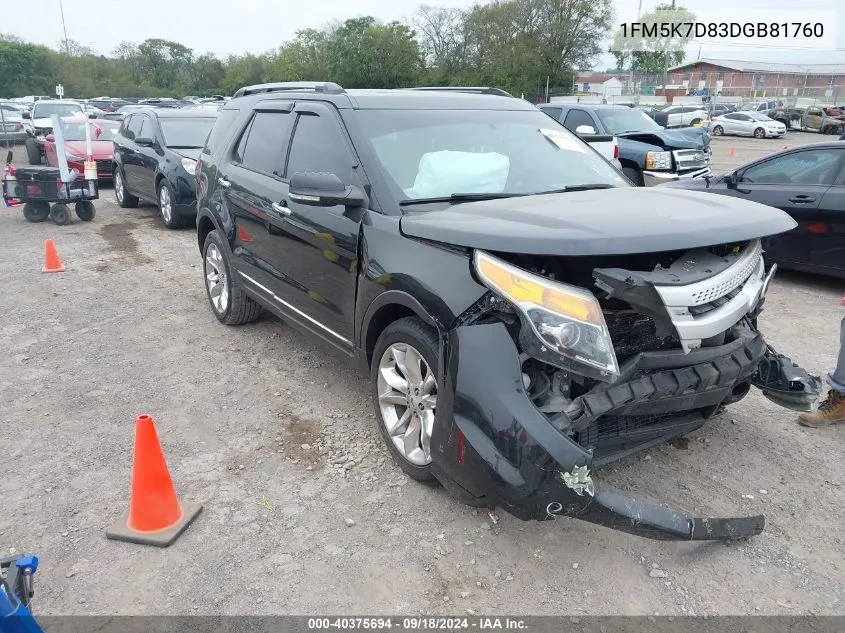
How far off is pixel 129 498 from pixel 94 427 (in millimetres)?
922

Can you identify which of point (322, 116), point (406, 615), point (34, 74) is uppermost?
point (34, 74)

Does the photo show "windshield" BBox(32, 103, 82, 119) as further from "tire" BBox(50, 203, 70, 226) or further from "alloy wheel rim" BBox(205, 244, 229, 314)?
"alloy wheel rim" BBox(205, 244, 229, 314)

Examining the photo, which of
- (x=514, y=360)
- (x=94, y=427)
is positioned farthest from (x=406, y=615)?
(x=94, y=427)

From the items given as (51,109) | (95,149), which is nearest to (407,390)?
(95,149)

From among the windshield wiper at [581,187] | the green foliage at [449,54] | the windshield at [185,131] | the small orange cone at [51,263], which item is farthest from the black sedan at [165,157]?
the green foliage at [449,54]

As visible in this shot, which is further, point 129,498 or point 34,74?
point 34,74

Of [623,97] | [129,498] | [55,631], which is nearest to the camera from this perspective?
[55,631]

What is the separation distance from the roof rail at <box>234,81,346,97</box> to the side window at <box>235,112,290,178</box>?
23 centimetres

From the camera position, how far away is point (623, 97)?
51750mm

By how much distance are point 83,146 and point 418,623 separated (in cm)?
1361

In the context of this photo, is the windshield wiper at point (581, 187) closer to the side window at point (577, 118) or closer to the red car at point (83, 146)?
the side window at point (577, 118)

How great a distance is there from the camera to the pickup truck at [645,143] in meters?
11.4

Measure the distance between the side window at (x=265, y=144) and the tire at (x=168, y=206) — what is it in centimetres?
536

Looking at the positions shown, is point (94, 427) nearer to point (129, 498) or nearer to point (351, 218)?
point (129, 498)
